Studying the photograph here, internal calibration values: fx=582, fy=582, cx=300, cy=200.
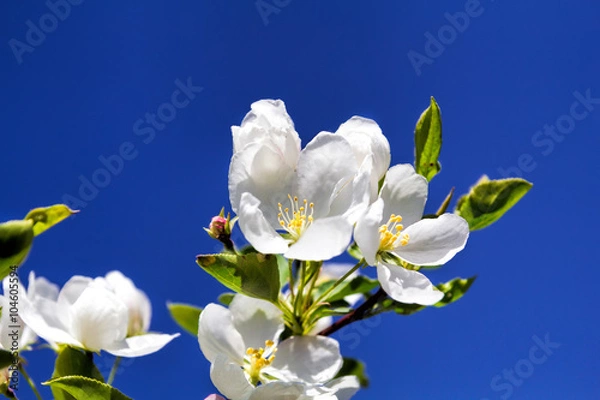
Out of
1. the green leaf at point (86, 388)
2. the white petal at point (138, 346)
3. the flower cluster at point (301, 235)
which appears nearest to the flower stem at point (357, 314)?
the flower cluster at point (301, 235)

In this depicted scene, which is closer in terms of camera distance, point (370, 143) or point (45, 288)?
point (370, 143)

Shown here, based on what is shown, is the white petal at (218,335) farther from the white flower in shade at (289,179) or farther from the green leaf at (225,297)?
the green leaf at (225,297)

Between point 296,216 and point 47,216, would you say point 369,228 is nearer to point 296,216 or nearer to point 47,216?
point 296,216

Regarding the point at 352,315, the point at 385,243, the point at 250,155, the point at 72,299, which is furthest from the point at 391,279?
the point at 72,299

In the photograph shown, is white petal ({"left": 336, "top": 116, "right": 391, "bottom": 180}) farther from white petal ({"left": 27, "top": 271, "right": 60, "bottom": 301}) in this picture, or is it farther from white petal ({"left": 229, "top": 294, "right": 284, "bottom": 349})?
white petal ({"left": 27, "top": 271, "right": 60, "bottom": 301})

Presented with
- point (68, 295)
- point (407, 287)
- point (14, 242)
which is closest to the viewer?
point (14, 242)

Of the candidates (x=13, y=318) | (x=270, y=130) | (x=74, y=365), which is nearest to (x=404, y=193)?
(x=270, y=130)

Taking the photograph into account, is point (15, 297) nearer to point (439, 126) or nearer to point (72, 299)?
point (72, 299)
